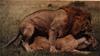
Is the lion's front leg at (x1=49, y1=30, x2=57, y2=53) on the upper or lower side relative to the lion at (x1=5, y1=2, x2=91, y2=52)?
lower

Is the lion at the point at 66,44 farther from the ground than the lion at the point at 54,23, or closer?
closer

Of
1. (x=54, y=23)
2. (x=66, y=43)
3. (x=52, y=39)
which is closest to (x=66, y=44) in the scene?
(x=66, y=43)

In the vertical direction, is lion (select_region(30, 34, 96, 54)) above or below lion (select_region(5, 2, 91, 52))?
below

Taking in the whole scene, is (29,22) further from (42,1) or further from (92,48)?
(92,48)

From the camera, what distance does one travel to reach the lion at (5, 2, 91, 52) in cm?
717

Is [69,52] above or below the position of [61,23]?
below

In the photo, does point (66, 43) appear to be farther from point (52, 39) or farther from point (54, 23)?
point (54, 23)

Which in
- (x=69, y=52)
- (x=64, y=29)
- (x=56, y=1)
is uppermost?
(x=56, y=1)

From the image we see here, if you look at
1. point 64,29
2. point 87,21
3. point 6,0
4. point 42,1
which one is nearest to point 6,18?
point 6,0

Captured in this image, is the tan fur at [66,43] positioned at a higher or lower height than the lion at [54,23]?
lower

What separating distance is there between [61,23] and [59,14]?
21 cm

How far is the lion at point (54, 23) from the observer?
7.17 m

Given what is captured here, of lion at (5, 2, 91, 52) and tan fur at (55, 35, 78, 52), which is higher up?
lion at (5, 2, 91, 52)

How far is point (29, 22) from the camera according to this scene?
722 centimetres
